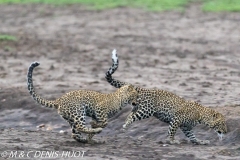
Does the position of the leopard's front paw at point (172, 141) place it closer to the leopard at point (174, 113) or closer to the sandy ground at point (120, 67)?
Answer: the leopard at point (174, 113)

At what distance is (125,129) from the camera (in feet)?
42.5

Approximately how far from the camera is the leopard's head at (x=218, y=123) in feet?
40.1

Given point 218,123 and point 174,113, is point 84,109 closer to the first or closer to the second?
point 174,113

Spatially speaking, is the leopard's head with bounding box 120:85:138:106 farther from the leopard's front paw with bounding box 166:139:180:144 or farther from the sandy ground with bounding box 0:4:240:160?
the leopard's front paw with bounding box 166:139:180:144

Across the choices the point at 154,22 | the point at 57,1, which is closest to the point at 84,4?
the point at 57,1

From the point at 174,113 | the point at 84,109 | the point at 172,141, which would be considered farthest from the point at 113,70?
the point at 172,141

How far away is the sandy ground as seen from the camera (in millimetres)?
11750

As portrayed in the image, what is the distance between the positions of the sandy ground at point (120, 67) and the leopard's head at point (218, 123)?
17cm

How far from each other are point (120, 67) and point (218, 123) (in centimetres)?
742

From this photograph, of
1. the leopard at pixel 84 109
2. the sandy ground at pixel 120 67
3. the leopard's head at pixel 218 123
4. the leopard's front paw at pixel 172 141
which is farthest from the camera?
the leopard's head at pixel 218 123

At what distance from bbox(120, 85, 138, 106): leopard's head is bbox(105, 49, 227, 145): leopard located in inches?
6.0

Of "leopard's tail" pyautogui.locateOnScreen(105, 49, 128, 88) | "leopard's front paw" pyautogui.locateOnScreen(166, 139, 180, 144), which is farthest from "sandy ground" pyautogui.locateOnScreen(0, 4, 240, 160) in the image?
"leopard's tail" pyautogui.locateOnScreen(105, 49, 128, 88)

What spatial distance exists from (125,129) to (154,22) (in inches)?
555

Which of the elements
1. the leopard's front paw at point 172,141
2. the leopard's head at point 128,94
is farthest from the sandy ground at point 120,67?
the leopard's head at point 128,94
